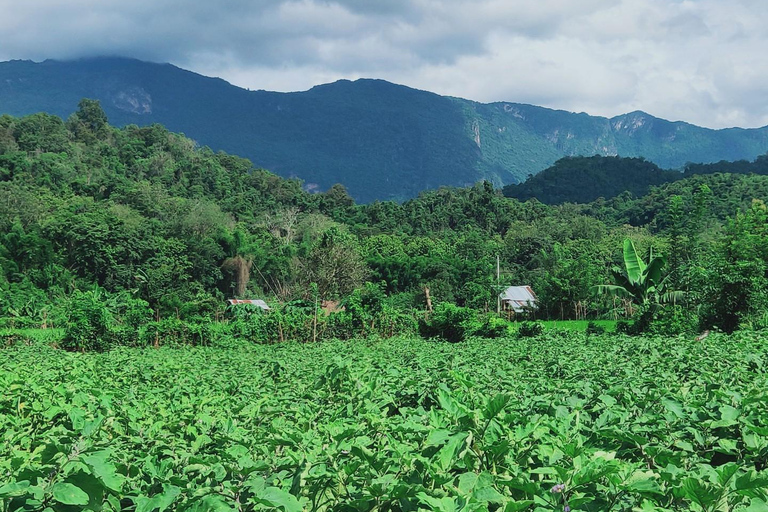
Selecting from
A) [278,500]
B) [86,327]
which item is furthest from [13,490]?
[86,327]

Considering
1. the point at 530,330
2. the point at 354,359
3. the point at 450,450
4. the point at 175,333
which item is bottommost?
the point at 175,333

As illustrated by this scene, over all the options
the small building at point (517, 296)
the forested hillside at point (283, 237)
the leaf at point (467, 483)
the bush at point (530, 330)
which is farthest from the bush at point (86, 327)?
the small building at point (517, 296)

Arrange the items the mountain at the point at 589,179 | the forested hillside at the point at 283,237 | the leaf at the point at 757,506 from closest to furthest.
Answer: the leaf at the point at 757,506
the forested hillside at the point at 283,237
the mountain at the point at 589,179

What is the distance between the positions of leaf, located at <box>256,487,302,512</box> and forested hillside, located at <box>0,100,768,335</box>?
1448 centimetres

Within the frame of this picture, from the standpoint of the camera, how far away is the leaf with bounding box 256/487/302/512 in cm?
169

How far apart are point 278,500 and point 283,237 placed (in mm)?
48371

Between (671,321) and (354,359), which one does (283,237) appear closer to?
(671,321)

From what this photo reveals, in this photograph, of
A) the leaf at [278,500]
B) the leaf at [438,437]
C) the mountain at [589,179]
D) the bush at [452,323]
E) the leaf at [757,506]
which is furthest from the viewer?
the mountain at [589,179]

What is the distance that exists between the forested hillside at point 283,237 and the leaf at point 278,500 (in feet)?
47.5

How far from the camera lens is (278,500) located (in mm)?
1700

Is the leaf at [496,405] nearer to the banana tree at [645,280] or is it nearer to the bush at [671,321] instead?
the bush at [671,321]

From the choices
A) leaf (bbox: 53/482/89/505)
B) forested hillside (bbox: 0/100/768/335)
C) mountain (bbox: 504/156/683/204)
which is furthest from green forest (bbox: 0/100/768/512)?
mountain (bbox: 504/156/683/204)

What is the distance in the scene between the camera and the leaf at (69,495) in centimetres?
160

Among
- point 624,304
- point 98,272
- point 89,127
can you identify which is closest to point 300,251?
point 98,272
